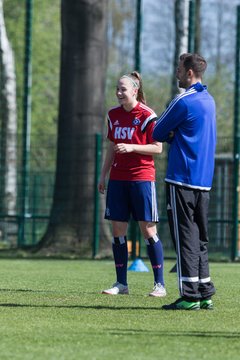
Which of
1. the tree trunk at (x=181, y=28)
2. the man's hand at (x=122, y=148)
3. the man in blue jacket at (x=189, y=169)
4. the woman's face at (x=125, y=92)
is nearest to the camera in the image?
the man in blue jacket at (x=189, y=169)

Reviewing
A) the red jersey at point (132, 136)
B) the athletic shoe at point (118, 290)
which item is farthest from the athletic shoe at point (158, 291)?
the red jersey at point (132, 136)

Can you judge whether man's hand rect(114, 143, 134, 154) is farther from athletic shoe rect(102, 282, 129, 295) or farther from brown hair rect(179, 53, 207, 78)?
athletic shoe rect(102, 282, 129, 295)

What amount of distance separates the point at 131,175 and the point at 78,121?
992 cm

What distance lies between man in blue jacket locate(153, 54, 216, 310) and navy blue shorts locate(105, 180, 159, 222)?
1367 mm

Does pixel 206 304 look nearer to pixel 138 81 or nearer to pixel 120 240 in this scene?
pixel 120 240

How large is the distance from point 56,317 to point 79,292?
2.46m

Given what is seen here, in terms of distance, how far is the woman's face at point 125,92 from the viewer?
415 inches

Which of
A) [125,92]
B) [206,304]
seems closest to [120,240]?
[125,92]

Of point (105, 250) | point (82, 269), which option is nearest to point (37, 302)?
point (82, 269)

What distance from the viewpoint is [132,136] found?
10562mm

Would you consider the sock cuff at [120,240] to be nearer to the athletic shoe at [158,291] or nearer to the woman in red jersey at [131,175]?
the woman in red jersey at [131,175]

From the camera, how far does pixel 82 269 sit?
15.7 metres

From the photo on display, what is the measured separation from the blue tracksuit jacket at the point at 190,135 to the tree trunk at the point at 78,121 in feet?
34.7

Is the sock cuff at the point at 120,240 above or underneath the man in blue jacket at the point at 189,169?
underneath
